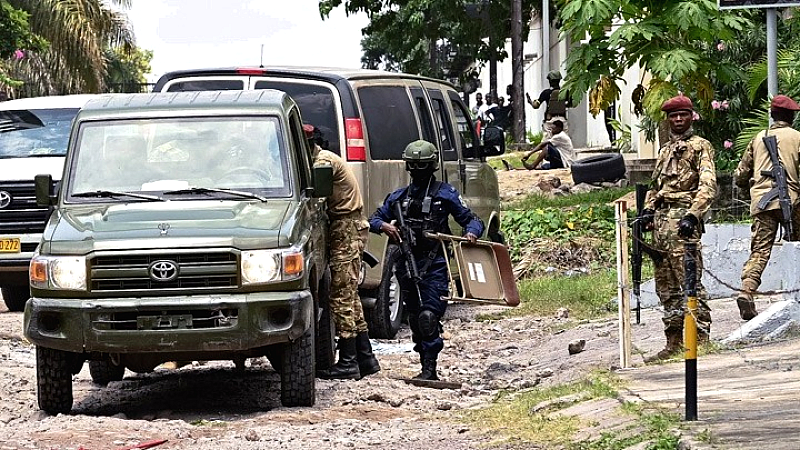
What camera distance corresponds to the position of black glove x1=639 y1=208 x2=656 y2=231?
37.7 feet

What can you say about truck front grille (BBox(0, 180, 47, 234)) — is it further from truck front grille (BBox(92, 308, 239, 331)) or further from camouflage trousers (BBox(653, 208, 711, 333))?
camouflage trousers (BBox(653, 208, 711, 333))

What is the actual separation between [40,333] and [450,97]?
652 cm

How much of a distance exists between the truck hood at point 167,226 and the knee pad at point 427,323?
63.8 inches

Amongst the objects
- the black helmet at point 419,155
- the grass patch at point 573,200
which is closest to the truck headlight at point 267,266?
the black helmet at point 419,155

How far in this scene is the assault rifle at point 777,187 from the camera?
1215cm

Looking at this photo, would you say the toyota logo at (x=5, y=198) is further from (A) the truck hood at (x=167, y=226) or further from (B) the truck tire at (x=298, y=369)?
(B) the truck tire at (x=298, y=369)

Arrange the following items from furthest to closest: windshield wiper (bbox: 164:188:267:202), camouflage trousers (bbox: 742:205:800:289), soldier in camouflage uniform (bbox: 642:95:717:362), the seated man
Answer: the seated man
camouflage trousers (bbox: 742:205:800:289)
soldier in camouflage uniform (bbox: 642:95:717:362)
windshield wiper (bbox: 164:188:267:202)

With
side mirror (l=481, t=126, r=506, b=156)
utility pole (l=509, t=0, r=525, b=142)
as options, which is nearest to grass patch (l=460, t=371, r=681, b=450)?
side mirror (l=481, t=126, r=506, b=156)

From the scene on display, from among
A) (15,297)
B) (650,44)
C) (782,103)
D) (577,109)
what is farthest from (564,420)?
(577,109)

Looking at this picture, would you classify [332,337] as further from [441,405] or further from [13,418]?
[13,418]

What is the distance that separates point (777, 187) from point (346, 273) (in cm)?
325

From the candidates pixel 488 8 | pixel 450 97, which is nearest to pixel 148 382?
pixel 450 97

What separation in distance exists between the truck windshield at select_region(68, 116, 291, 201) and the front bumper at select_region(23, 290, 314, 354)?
1.04 meters

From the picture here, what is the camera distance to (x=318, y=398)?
10938mm
